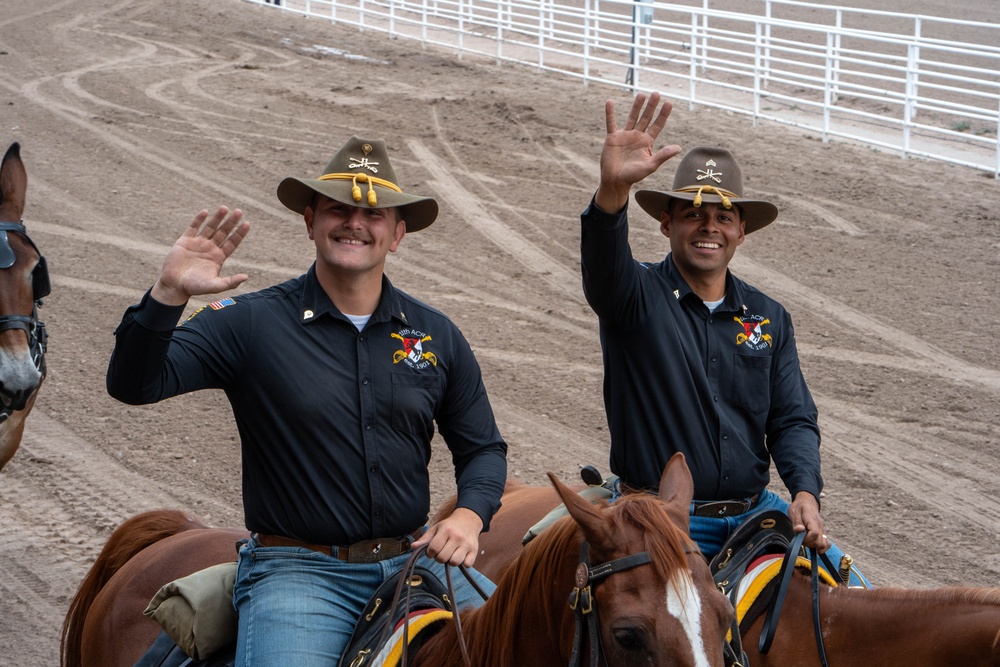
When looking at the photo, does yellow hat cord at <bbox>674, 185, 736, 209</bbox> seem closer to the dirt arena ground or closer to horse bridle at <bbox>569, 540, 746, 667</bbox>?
horse bridle at <bbox>569, 540, 746, 667</bbox>

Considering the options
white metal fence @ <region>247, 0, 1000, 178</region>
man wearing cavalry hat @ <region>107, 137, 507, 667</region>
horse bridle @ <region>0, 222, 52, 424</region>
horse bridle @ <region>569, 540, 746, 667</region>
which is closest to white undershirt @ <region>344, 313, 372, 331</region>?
man wearing cavalry hat @ <region>107, 137, 507, 667</region>

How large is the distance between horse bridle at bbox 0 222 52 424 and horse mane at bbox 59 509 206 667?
171 cm

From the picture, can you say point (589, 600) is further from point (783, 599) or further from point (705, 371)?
point (705, 371)

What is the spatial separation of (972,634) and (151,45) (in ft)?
68.6

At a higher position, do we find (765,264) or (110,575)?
(110,575)

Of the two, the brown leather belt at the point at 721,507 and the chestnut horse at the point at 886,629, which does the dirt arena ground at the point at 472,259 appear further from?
the chestnut horse at the point at 886,629

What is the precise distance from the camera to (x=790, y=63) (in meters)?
17.3

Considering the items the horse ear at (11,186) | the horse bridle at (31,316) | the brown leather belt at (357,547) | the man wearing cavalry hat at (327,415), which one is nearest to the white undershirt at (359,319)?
the man wearing cavalry hat at (327,415)

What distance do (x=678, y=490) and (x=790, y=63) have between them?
15.6 m

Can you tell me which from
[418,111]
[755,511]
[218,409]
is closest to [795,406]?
[755,511]

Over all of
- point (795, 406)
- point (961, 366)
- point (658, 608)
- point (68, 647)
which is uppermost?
point (658, 608)

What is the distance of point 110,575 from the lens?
4402mm

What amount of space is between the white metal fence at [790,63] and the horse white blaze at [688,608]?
13696 millimetres

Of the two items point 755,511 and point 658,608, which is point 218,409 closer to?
point 755,511
